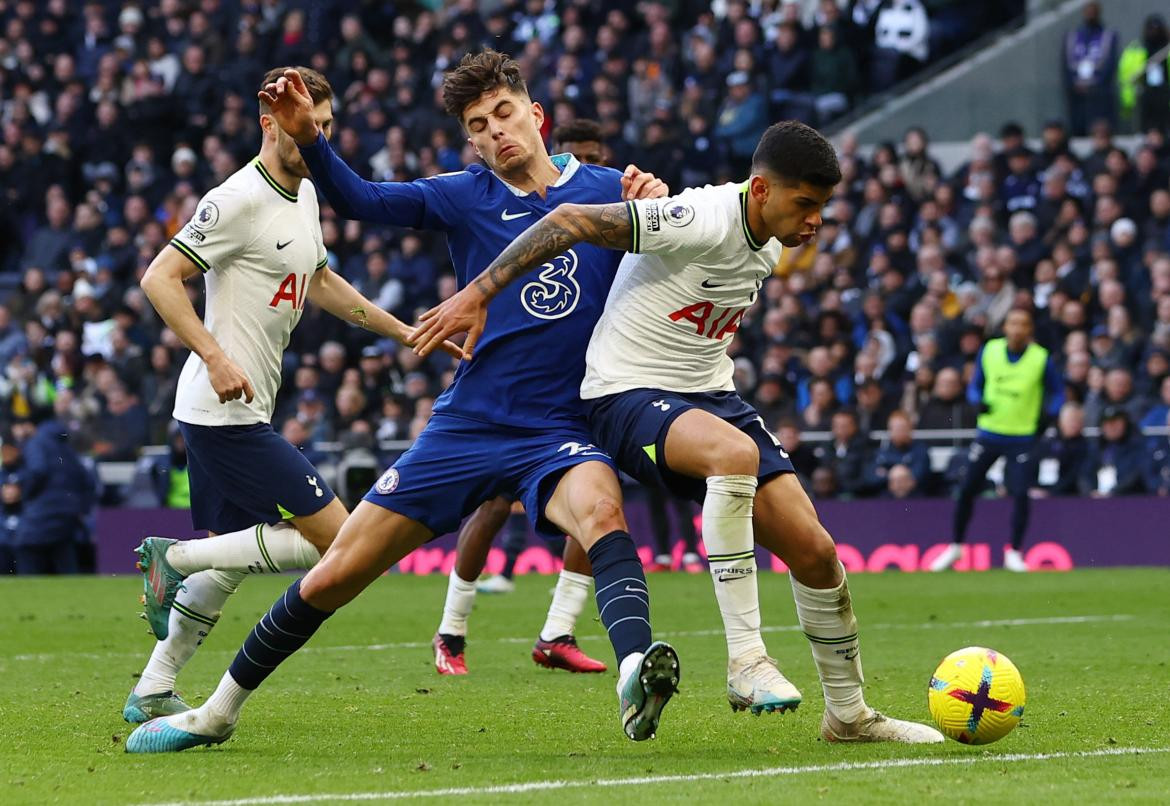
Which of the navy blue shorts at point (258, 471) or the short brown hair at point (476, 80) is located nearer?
the short brown hair at point (476, 80)

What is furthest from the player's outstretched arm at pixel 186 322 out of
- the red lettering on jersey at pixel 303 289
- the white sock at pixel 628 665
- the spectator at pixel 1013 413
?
the spectator at pixel 1013 413

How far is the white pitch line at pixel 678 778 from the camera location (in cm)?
517

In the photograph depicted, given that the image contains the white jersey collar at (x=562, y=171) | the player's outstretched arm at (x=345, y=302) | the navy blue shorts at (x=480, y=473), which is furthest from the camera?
the player's outstretched arm at (x=345, y=302)

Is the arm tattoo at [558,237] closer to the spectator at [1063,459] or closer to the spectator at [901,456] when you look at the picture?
the spectator at [1063,459]

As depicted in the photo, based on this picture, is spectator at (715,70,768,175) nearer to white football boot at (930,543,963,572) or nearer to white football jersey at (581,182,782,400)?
white football boot at (930,543,963,572)

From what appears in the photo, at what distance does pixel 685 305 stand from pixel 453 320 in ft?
2.61

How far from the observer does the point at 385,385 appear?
2017 centimetres

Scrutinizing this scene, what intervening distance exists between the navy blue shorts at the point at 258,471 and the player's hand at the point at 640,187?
177 cm

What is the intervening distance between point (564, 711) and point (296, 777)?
6.52 ft

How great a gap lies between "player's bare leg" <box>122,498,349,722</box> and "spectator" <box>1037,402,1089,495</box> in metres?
→ 10.8

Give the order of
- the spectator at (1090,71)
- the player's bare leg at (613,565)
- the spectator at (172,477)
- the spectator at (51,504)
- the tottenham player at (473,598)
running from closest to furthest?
the player's bare leg at (613,565), the tottenham player at (473,598), the spectator at (51,504), the spectator at (172,477), the spectator at (1090,71)

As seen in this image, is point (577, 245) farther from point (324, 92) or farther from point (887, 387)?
point (887, 387)

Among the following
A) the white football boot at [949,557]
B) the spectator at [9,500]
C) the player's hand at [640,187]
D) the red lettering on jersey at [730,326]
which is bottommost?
the spectator at [9,500]

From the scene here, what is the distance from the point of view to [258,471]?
7.32m
